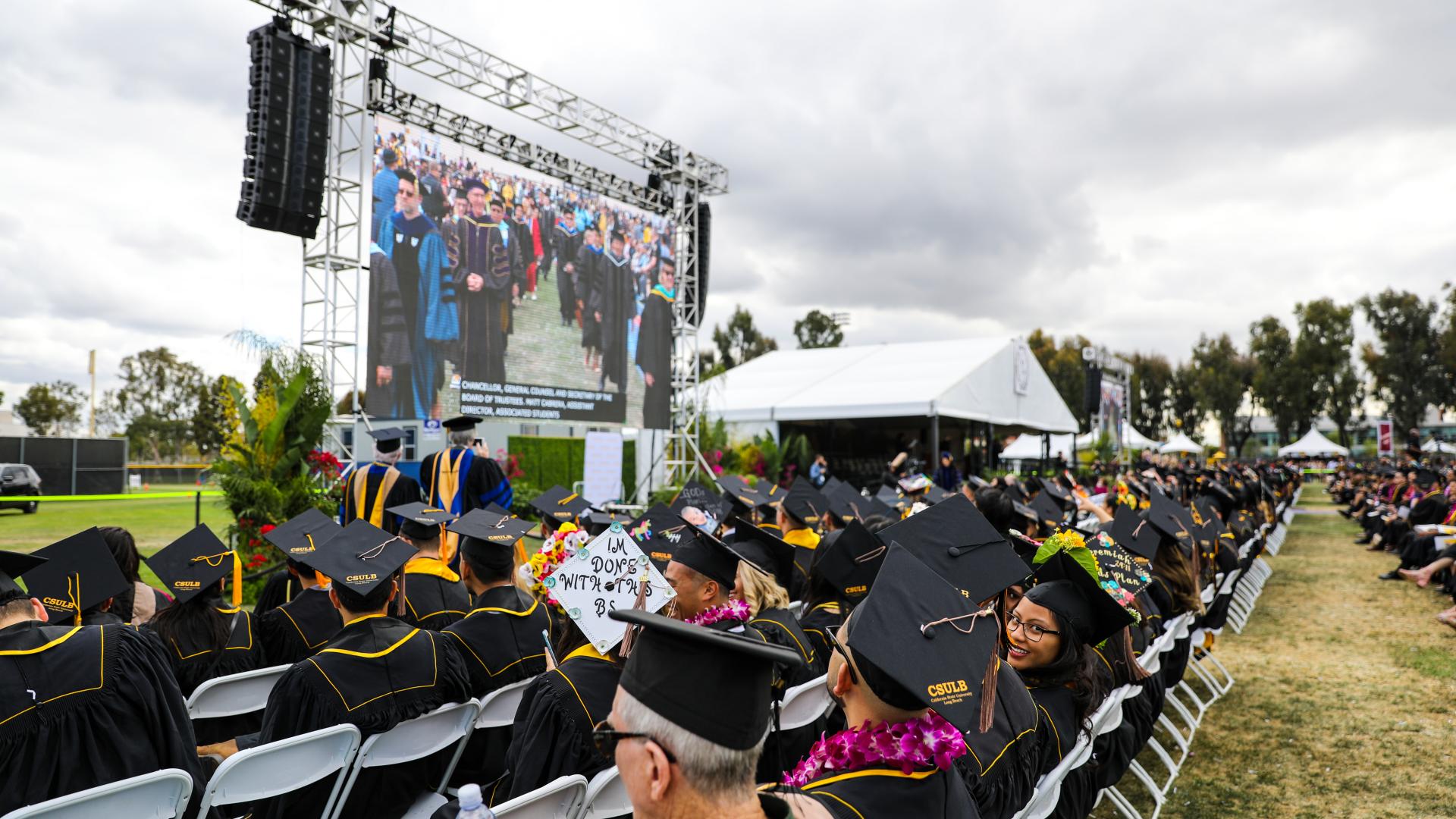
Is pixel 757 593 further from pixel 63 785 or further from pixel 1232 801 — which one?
pixel 1232 801

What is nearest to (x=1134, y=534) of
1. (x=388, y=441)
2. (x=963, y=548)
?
(x=963, y=548)

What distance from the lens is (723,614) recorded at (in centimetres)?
282

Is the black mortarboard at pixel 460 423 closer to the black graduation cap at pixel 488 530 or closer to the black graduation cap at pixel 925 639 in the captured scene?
the black graduation cap at pixel 488 530

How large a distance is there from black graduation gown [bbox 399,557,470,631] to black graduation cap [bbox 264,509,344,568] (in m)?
0.43

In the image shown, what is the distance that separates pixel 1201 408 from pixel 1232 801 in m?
52.5

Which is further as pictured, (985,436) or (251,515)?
(985,436)

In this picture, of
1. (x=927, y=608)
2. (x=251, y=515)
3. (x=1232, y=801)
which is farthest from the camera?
(x=251, y=515)

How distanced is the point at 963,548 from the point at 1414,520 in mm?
11675

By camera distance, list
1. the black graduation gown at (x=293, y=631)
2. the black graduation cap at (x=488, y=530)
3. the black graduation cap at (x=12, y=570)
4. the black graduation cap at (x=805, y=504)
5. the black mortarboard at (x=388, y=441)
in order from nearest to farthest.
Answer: the black graduation cap at (x=12, y=570), the black graduation cap at (x=488, y=530), the black graduation gown at (x=293, y=631), the black graduation cap at (x=805, y=504), the black mortarboard at (x=388, y=441)

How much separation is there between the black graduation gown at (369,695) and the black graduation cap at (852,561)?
1.54 metres

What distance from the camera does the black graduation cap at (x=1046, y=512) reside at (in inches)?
246

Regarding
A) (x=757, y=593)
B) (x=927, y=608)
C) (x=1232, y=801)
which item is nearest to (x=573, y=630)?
(x=757, y=593)

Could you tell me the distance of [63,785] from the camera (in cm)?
228

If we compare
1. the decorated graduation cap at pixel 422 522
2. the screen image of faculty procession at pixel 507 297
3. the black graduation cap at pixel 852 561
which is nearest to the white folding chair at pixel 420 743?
the decorated graduation cap at pixel 422 522
